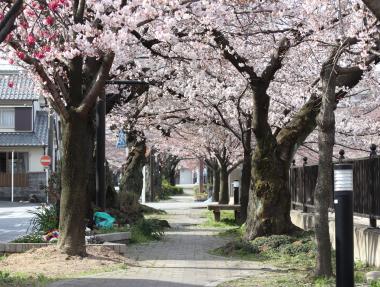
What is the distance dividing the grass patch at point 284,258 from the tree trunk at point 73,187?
→ 3.39 meters

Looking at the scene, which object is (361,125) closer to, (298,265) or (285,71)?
(285,71)

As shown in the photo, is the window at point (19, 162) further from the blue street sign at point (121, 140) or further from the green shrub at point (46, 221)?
the green shrub at point (46, 221)

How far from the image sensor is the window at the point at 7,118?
152 feet

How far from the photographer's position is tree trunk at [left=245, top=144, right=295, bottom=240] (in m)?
14.5

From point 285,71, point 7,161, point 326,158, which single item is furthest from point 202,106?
point 7,161

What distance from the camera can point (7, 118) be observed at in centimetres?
4669

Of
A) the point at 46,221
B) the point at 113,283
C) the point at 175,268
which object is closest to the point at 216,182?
the point at 46,221

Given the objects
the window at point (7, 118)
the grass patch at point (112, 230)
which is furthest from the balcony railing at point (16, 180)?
the grass patch at point (112, 230)

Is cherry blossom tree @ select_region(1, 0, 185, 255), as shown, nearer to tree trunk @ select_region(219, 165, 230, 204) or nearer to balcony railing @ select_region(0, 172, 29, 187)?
tree trunk @ select_region(219, 165, 230, 204)

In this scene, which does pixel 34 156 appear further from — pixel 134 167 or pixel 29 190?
pixel 134 167

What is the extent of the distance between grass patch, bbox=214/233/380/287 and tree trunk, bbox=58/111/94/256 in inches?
133

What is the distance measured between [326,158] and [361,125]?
1906cm

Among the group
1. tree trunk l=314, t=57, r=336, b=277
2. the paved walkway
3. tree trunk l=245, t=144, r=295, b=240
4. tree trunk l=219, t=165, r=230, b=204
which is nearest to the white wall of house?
tree trunk l=219, t=165, r=230, b=204

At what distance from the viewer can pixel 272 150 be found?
14.8m
